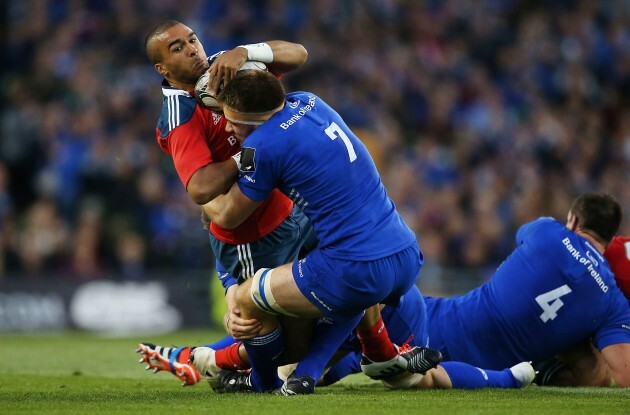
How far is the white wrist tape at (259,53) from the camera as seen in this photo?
639 centimetres

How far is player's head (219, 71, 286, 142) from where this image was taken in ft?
19.5

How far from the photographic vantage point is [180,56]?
657cm

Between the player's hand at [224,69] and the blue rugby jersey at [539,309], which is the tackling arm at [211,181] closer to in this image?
the player's hand at [224,69]

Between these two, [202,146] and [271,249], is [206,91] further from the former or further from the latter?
Answer: [271,249]

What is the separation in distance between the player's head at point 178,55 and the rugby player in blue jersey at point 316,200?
0.62 metres

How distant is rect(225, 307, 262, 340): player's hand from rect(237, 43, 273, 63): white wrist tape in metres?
1.53

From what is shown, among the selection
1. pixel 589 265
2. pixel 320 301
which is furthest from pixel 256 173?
pixel 589 265

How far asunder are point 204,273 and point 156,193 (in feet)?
4.32

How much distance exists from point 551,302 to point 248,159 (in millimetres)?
2549

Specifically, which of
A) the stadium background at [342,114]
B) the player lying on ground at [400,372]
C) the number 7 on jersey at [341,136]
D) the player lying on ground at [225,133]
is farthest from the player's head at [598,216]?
the stadium background at [342,114]

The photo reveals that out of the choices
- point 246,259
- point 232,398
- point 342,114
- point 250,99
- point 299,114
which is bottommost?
point 232,398

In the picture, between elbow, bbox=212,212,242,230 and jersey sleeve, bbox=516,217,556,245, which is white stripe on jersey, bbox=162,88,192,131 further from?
jersey sleeve, bbox=516,217,556,245

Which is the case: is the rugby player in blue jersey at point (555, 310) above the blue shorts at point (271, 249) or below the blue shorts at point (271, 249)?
below

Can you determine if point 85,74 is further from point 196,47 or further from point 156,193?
point 196,47
